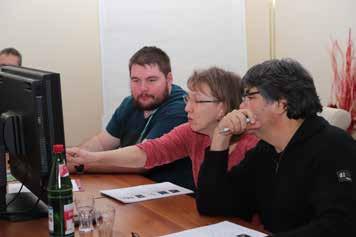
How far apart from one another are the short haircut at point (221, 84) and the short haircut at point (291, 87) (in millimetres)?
426

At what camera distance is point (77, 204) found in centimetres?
169

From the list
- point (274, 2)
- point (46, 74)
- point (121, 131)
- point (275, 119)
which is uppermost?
point (274, 2)

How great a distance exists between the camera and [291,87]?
165 centimetres

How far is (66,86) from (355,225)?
3.12 meters

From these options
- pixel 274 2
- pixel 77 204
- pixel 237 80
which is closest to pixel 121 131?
pixel 237 80

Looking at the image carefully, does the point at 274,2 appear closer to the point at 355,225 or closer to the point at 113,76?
the point at 113,76

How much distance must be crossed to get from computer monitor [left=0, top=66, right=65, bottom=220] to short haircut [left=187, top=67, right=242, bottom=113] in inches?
28.1

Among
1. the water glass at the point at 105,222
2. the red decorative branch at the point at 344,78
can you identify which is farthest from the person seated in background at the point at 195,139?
the red decorative branch at the point at 344,78

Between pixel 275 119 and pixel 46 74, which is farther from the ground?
pixel 46 74

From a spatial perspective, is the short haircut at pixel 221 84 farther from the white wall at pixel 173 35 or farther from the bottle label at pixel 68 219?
the white wall at pixel 173 35

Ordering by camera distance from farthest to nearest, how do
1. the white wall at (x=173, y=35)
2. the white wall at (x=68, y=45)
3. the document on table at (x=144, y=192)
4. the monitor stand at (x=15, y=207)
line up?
the white wall at (x=173, y=35)
the white wall at (x=68, y=45)
the document on table at (x=144, y=192)
the monitor stand at (x=15, y=207)

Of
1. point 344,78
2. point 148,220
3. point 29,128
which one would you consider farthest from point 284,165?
point 344,78

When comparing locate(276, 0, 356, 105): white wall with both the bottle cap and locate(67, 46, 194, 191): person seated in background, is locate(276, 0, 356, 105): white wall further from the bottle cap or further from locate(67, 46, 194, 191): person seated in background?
the bottle cap

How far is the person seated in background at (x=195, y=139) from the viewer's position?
2.10 meters
